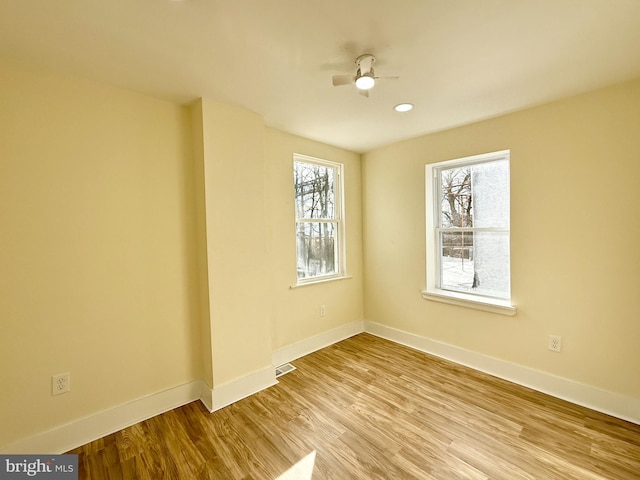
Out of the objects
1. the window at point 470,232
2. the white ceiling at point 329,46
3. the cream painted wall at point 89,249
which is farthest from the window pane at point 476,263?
the cream painted wall at point 89,249

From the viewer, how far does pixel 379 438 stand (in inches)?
75.4

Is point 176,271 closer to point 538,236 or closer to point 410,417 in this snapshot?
point 410,417

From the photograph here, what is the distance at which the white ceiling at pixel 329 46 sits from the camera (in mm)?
1323

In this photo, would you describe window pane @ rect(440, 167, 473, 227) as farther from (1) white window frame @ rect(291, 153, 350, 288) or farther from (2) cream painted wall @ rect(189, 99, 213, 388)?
(2) cream painted wall @ rect(189, 99, 213, 388)

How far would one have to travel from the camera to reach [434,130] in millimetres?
3018

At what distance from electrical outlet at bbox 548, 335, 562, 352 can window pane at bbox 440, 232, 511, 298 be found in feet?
1.57

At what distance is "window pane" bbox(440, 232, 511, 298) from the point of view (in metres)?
2.77

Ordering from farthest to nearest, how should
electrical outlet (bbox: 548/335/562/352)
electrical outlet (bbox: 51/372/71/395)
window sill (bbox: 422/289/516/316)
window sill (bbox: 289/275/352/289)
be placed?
window sill (bbox: 289/275/352/289) → window sill (bbox: 422/289/516/316) → electrical outlet (bbox: 548/335/562/352) → electrical outlet (bbox: 51/372/71/395)

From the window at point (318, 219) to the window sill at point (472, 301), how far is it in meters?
1.15

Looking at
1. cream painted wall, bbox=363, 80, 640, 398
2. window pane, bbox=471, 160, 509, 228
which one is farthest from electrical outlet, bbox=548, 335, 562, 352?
window pane, bbox=471, 160, 509, 228

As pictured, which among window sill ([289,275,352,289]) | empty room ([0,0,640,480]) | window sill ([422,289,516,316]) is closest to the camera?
empty room ([0,0,640,480])

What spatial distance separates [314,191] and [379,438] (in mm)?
2485

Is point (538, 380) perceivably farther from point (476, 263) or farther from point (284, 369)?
point (284, 369)

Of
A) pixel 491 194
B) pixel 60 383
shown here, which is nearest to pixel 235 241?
pixel 60 383
